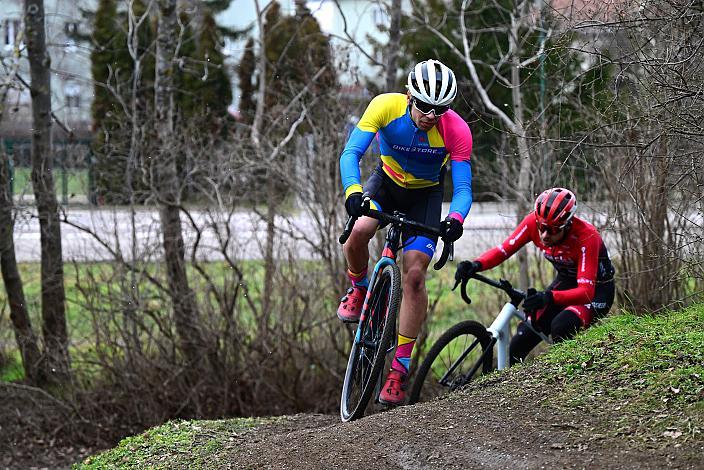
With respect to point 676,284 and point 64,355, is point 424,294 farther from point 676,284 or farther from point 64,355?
point 64,355

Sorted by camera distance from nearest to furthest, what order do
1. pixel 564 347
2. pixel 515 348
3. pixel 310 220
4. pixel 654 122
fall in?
pixel 654 122
pixel 564 347
pixel 515 348
pixel 310 220

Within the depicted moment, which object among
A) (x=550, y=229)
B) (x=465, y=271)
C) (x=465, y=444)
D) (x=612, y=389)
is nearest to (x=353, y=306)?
(x=465, y=271)

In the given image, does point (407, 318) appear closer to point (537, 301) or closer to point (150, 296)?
point (537, 301)

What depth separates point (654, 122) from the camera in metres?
6.42

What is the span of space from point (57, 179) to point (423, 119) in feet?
28.5

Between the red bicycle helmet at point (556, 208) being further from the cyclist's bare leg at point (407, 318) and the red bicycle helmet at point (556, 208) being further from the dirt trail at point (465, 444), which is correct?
the dirt trail at point (465, 444)

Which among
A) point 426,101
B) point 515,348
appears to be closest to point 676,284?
point 515,348

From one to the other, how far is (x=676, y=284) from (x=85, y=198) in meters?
7.94

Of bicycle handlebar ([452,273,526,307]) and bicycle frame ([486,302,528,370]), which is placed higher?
bicycle handlebar ([452,273,526,307])

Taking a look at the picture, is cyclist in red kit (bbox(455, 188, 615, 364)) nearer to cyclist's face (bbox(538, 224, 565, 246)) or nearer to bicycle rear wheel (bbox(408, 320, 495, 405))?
cyclist's face (bbox(538, 224, 565, 246))

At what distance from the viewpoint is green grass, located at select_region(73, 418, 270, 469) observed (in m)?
6.88

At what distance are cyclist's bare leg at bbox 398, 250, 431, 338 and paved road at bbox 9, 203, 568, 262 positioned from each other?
16.8 feet

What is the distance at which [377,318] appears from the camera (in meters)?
7.01

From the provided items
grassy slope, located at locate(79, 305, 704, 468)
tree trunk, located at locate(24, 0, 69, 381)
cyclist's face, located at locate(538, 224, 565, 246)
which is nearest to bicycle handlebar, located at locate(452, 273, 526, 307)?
cyclist's face, located at locate(538, 224, 565, 246)
